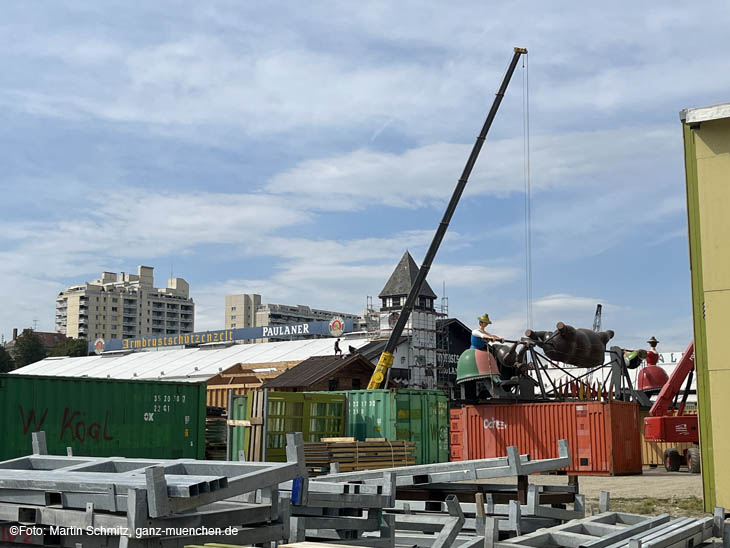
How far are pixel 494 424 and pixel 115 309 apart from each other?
170611mm

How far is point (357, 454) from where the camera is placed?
69.8 ft

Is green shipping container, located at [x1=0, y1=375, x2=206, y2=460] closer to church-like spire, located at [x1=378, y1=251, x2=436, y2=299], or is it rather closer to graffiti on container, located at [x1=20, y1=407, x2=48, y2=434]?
graffiti on container, located at [x1=20, y1=407, x2=48, y2=434]

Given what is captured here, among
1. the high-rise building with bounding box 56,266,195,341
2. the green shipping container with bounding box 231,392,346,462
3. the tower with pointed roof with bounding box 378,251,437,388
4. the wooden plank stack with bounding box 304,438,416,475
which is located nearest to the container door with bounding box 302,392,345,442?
the green shipping container with bounding box 231,392,346,462

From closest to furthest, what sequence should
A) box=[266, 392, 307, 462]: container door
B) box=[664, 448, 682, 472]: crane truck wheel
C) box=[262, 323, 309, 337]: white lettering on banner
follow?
box=[266, 392, 307, 462]: container door < box=[664, 448, 682, 472]: crane truck wheel < box=[262, 323, 309, 337]: white lettering on banner

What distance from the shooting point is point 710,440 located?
47.0 ft

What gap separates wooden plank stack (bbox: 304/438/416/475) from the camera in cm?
2023

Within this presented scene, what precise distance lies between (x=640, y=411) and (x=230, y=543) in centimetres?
2255

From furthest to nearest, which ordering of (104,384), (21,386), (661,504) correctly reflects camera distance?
(104,384) → (21,386) → (661,504)

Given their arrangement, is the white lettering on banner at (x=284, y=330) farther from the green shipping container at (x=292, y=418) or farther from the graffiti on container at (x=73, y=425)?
the graffiti on container at (x=73, y=425)

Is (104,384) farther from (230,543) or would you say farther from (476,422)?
(230,543)

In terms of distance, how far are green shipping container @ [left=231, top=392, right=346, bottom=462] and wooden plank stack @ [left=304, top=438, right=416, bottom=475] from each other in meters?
0.81

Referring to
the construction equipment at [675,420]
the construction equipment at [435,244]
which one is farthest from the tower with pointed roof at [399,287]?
the construction equipment at [675,420]

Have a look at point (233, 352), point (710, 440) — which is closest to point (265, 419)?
point (710, 440)

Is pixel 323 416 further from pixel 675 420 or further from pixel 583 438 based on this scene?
pixel 675 420
